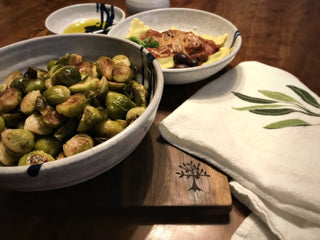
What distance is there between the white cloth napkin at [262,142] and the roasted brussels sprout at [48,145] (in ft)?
1.08

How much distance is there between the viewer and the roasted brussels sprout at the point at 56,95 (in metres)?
0.66

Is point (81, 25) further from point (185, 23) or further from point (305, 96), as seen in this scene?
point (305, 96)

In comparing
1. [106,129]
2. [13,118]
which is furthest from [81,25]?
[106,129]

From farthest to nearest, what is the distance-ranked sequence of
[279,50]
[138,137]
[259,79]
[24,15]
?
[24,15] → [279,50] → [259,79] → [138,137]

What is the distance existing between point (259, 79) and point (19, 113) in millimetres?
874

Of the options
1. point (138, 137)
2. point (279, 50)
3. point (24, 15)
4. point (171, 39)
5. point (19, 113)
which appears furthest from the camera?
point (24, 15)

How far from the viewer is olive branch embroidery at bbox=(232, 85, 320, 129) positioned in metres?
0.81

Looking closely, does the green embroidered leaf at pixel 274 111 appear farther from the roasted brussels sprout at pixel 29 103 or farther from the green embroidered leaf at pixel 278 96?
the roasted brussels sprout at pixel 29 103

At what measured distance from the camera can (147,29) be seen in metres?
1.35

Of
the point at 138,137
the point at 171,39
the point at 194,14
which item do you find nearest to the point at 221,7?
the point at 194,14

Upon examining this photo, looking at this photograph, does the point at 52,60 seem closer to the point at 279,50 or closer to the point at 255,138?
the point at 255,138

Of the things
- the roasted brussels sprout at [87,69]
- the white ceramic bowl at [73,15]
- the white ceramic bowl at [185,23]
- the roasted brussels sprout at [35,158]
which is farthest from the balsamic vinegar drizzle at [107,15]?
the roasted brussels sprout at [35,158]

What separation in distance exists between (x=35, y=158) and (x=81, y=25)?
1257 millimetres

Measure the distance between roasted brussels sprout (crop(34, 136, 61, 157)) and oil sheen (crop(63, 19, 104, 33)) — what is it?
107 centimetres
